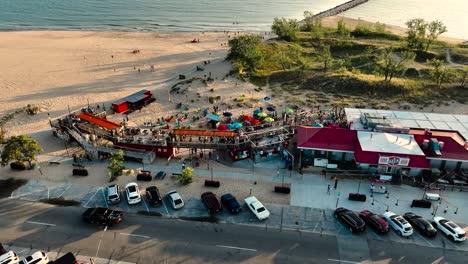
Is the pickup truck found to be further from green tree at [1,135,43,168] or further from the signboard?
the signboard

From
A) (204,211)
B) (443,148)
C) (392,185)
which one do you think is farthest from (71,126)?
(443,148)

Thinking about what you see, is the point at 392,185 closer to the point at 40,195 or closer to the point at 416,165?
the point at 416,165

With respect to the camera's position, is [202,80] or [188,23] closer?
[202,80]

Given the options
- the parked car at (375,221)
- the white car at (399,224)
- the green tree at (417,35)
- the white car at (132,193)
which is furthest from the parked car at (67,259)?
the green tree at (417,35)

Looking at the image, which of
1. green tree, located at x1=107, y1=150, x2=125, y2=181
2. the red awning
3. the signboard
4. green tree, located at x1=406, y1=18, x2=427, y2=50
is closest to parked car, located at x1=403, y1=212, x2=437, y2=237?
the signboard

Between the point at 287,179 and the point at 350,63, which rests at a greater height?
the point at 350,63

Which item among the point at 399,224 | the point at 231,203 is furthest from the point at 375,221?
the point at 231,203

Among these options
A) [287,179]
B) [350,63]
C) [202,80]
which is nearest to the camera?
[287,179]
